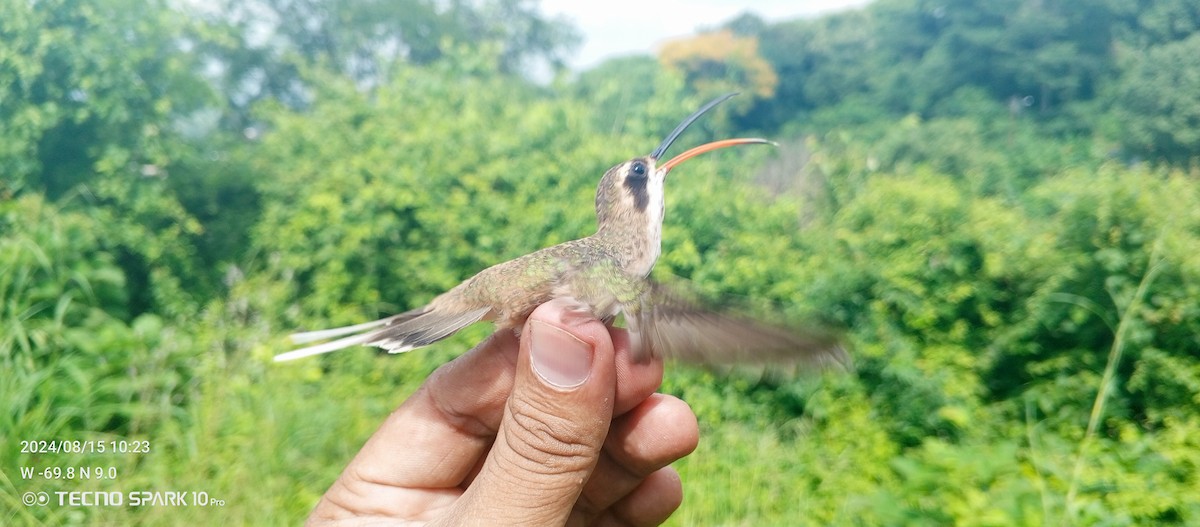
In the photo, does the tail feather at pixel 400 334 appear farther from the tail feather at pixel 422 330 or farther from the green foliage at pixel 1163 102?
the green foliage at pixel 1163 102

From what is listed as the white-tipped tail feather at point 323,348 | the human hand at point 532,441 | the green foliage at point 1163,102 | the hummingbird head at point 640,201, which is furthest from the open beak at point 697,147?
the green foliage at point 1163,102

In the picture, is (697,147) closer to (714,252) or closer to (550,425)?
(550,425)

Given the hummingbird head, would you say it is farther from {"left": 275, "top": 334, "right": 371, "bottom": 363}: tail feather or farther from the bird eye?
A: {"left": 275, "top": 334, "right": 371, "bottom": 363}: tail feather

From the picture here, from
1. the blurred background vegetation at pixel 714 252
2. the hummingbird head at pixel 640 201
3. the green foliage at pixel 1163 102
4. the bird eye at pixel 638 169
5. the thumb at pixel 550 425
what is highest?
the bird eye at pixel 638 169

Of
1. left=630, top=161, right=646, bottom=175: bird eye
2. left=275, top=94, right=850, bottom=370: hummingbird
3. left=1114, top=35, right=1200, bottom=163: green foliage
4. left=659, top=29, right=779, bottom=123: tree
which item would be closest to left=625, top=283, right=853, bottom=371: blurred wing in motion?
left=275, top=94, right=850, bottom=370: hummingbird

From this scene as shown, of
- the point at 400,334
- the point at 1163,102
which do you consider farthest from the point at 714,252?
the point at 400,334
